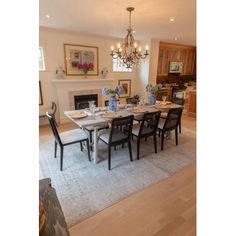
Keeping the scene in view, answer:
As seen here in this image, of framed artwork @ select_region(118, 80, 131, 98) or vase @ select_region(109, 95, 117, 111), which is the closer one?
vase @ select_region(109, 95, 117, 111)

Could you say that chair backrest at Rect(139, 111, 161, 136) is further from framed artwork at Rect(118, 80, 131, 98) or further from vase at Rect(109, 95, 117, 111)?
framed artwork at Rect(118, 80, 131, 98)

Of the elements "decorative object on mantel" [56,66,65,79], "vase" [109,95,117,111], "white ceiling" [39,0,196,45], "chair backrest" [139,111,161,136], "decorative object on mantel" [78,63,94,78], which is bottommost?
"chair backrest" [139,111,161,136]

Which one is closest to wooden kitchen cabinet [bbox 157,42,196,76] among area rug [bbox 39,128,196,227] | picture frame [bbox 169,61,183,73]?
picture frame [bbox 169,61,183,73]

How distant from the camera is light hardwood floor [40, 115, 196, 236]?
5.53ft

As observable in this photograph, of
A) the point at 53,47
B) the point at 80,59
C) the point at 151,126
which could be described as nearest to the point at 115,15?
the point at 80,59

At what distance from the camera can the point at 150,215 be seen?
1.86 m

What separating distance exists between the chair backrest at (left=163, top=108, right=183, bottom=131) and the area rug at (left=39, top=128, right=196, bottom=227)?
46 cm

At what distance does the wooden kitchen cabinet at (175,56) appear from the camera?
22.2 ft

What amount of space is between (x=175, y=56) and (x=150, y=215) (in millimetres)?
6857
